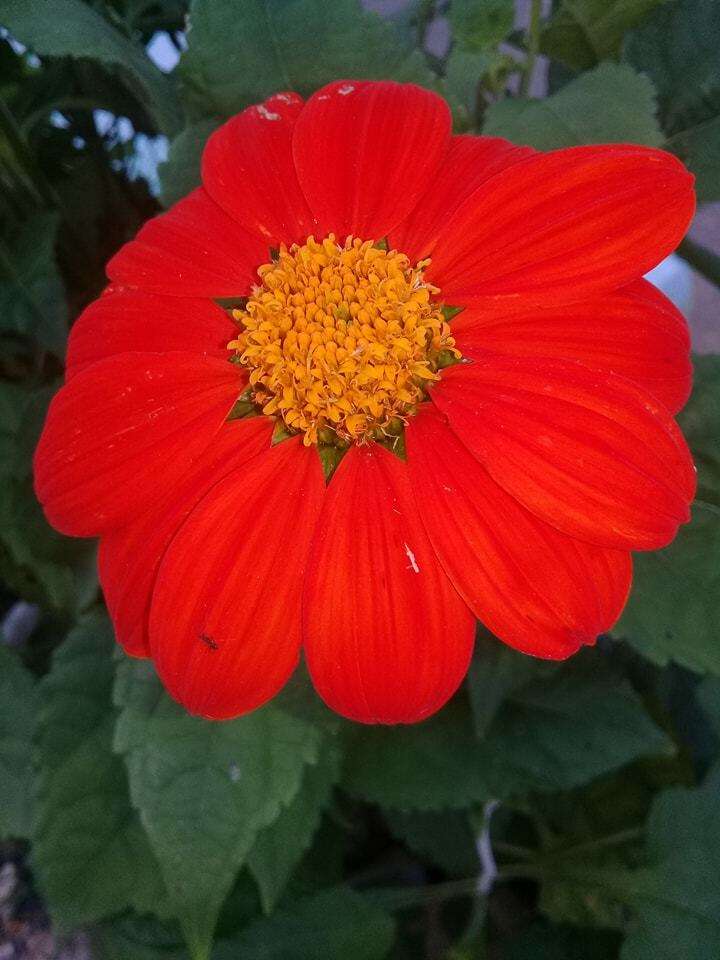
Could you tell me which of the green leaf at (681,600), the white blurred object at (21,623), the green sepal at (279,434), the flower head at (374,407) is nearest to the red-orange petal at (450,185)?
the flower head at (374,407)

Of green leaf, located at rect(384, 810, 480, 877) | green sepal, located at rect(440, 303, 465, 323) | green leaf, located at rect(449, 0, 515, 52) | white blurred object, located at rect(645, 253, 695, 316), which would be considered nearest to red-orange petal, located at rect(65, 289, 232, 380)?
green sepal, located at rect(440, 303, 465, 323)

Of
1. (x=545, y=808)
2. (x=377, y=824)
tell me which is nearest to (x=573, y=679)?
(x=545, y=808)

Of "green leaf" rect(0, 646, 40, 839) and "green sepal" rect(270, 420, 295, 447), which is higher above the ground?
"green sepal" rect(270, 420, 295, 447)

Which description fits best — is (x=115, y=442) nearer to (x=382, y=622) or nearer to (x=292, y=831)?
(x=382, y=622)

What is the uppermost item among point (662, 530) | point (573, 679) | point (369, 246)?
point (369, 246)

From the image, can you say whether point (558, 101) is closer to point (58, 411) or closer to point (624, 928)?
point (58, 411)

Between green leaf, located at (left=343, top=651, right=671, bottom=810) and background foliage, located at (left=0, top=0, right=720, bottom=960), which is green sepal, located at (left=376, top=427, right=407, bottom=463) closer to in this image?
background foliage, located at (left=0, top=0, right=720, bottom=960)
